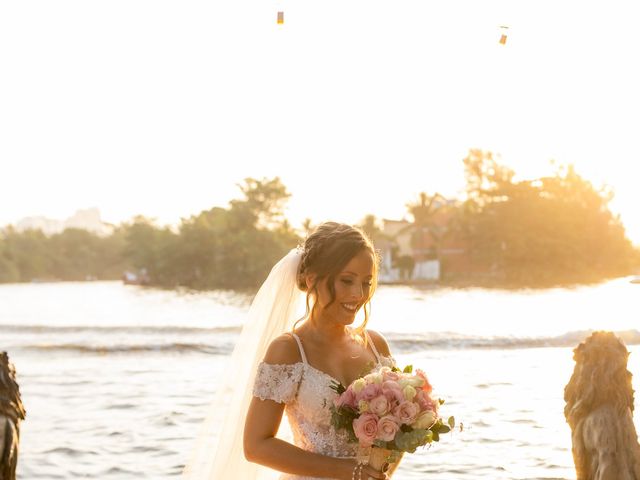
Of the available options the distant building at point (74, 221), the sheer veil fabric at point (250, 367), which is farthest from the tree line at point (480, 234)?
the distant building at point (74, 221)

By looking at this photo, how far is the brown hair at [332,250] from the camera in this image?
3.01m

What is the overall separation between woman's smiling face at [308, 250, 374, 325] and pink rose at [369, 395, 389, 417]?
379 mm

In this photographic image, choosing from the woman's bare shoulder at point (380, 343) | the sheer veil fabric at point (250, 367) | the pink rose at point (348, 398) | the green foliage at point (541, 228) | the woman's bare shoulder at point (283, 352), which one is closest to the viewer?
the pink rose at point (348, 398)

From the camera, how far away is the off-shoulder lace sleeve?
9.94ft

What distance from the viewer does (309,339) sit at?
319 centimetres

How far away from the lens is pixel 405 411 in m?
2.75

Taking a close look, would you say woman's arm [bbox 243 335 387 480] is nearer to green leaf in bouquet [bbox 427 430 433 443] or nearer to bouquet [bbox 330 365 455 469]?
bouquet [bbox 330 365 455 469]

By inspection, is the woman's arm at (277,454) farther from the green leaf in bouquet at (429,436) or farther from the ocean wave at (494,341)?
the ocean wave at (494,341)

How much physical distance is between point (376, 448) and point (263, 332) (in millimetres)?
959

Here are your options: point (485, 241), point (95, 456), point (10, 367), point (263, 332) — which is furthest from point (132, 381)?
point (485, 241)

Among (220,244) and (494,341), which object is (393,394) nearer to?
(494,341)

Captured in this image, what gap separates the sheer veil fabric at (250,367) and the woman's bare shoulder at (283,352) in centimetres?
39

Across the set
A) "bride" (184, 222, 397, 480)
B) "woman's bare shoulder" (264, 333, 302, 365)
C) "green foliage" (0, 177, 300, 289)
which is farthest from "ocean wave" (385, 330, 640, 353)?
"green foliage" (0, 177, 300, 289)

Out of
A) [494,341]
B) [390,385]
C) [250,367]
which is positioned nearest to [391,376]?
[390,385]
